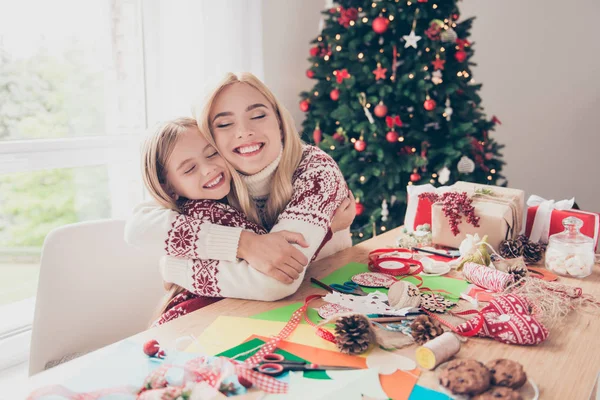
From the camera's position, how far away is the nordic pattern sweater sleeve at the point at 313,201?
124 cm

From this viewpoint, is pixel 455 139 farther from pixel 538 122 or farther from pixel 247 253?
pixel 247 253

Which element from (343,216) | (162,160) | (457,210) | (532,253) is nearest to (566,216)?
(532,253)

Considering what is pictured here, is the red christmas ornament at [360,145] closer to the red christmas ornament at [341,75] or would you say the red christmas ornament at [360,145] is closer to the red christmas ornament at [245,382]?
the red christmas ornament at [341,75]

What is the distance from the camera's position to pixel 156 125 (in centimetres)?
127

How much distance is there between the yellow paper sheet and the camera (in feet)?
3.12

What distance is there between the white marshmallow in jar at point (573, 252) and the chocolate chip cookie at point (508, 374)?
0.64 m

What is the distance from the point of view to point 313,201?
1.28 metres

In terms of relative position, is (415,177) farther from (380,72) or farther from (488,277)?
(488,277)

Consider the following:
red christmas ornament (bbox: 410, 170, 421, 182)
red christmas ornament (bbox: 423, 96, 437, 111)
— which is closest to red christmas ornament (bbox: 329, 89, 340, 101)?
red christmas ornament (bbox: 423, 96, 437, 111)

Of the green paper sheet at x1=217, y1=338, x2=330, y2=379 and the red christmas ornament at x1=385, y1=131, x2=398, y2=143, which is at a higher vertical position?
the red christmas ornament at x1=385, y1=131, x2=398, y2=143

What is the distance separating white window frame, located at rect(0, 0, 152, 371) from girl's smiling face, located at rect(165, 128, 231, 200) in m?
1.15

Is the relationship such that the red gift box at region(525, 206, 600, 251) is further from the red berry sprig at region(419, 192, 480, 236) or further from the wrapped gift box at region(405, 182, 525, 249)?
the red berry sprig at region(419, 192, 480, 236)

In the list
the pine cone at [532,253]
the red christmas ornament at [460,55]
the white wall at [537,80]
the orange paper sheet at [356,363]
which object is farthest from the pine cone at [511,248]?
the white wall at [537,80]

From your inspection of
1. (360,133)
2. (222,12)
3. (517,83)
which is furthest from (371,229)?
(517,83)
